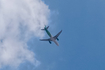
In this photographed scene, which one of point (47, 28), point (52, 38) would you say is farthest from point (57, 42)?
point (47, 28)

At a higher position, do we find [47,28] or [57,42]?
[47,28]

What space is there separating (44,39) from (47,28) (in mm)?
13384

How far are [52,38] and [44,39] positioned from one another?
1025 centimetres

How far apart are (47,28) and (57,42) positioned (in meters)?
19.1

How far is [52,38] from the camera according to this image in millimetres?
136250

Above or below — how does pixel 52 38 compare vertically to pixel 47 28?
below

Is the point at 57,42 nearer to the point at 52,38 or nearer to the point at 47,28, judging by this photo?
the point at 52,38

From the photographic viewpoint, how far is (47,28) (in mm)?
137000

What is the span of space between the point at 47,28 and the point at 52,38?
12.4m

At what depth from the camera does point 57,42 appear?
13688 centimetres

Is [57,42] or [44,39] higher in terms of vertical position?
[44,39]

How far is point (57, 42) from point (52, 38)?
7137 millimetres
